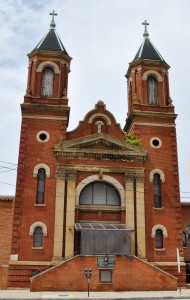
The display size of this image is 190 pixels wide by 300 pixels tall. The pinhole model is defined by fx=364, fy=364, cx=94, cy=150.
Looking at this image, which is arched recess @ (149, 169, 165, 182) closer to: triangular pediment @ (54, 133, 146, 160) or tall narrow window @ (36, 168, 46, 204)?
triangular pediment @ (54, 133, 146, 160)

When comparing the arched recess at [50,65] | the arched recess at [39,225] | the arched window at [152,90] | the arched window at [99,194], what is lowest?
the arched recess at [39,225]

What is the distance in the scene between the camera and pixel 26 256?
28.7 metres

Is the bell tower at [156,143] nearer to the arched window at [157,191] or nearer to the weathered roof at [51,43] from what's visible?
the arched window at [157,191]

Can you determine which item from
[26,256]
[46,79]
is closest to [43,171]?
[26,256]

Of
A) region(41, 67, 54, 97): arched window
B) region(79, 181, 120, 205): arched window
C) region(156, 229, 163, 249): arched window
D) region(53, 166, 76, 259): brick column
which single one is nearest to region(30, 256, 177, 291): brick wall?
region(53, 166, 76, 259): brick column

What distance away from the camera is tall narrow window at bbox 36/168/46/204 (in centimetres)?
3055

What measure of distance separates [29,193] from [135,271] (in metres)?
10.6

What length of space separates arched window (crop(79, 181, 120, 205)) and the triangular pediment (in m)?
2.45

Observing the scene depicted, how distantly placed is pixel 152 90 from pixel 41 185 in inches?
577

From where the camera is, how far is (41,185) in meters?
31.0

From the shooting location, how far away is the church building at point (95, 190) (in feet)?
88.1

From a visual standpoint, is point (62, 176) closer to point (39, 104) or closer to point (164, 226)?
point (39, 104)

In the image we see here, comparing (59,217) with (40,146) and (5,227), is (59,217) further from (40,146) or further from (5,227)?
(5,227)

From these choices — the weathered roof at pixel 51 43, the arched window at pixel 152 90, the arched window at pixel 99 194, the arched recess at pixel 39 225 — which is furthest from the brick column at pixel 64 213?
the weathered roof at pixel 51 43
